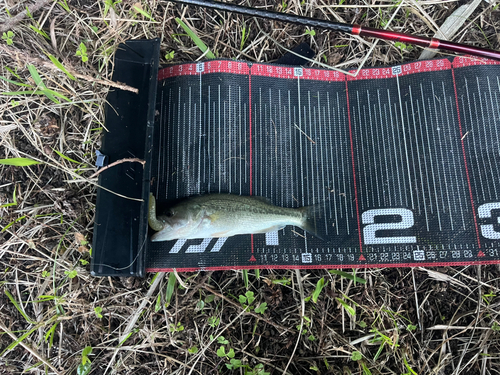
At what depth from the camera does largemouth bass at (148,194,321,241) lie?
2.93 meters

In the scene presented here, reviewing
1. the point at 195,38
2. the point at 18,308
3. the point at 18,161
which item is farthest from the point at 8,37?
the point at 18,308

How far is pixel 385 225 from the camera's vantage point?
3143 millimetres

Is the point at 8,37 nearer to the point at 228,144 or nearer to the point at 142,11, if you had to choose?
the point at 142,11

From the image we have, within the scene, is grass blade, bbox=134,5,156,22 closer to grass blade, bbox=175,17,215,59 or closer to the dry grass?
the dry grass

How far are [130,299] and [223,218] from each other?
1.25 m

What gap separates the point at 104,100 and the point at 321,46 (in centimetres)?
246

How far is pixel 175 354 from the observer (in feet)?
9.69

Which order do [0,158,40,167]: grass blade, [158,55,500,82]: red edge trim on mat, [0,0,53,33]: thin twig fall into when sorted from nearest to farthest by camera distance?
[0,158,40,167]: grass blade, [0,0,53,33]: thin twig, [158,55,500,82]: red edge trim on mat

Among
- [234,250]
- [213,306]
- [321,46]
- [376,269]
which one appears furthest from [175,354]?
[321,46]

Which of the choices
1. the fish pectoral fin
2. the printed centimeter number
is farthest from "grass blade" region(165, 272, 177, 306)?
the printed centimeter number

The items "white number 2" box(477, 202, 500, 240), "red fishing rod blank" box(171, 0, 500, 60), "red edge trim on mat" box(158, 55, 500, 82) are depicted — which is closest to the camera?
"red fishing rod blank" box(171, 0, 500, 60)

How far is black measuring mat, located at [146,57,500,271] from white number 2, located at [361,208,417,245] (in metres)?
0.01

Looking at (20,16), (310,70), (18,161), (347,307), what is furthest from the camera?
(310,70)

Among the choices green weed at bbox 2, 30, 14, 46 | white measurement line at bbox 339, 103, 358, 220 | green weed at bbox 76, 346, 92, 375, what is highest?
green weed at bbox 2, 30, 14, 46
